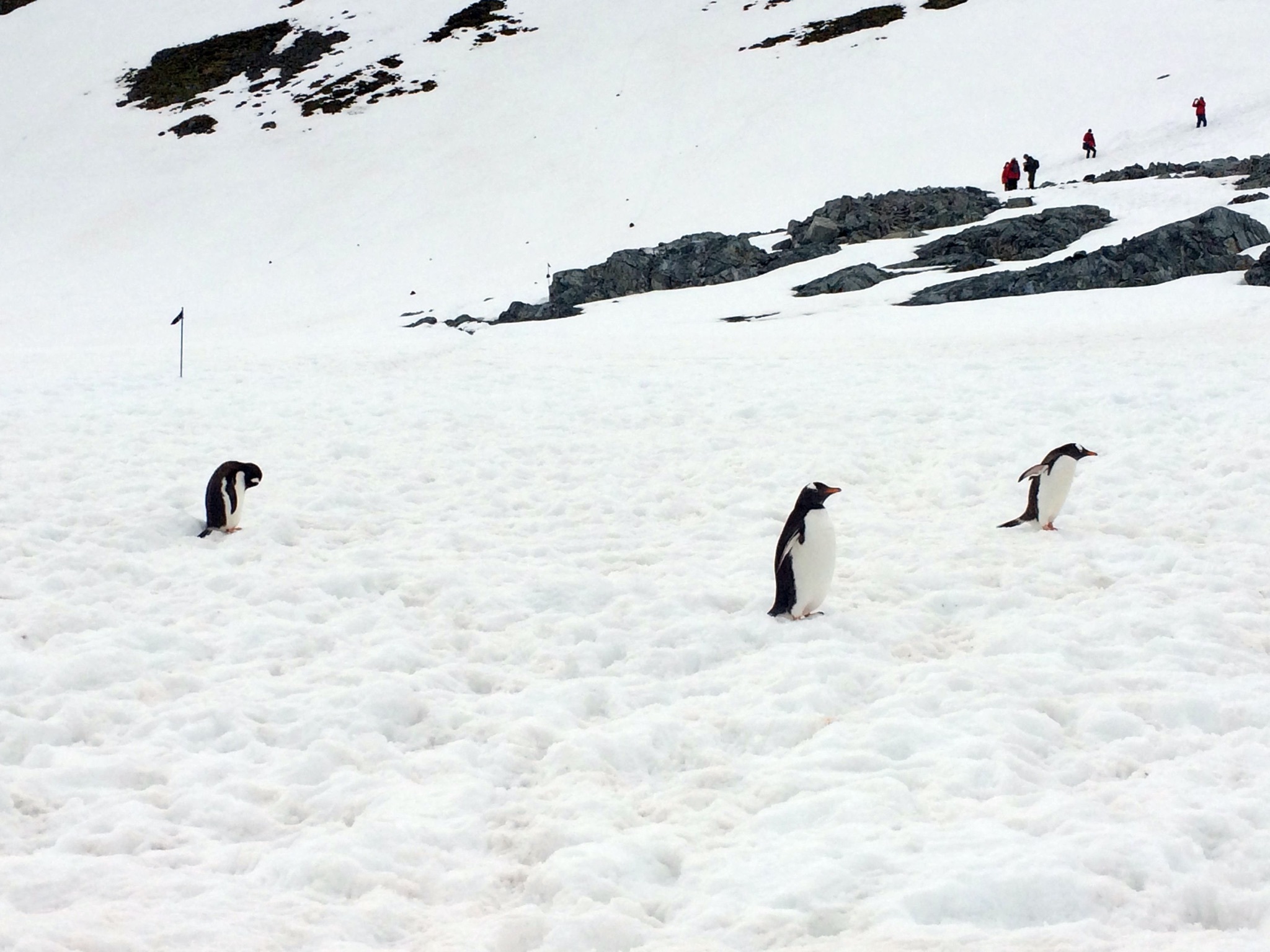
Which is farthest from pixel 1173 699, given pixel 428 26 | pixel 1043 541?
pixel 428 26

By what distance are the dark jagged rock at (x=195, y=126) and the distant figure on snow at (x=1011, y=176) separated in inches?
1709

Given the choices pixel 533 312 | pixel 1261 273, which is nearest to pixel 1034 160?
pixel 1261 273

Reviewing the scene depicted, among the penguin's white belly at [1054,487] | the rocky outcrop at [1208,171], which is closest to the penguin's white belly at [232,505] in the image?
the penguin's white belly at [1054,487]

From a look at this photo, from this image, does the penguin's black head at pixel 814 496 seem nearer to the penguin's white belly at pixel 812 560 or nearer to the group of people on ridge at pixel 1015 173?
the penguin's white belly at pixel 812 560

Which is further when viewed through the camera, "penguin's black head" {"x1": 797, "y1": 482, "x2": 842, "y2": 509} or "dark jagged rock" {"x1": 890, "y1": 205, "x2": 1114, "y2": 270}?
"dark jagged rock" {"x1": 890, "y1": 205, "x2": 1114, "y2": 270}

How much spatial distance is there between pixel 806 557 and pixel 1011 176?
31950mm

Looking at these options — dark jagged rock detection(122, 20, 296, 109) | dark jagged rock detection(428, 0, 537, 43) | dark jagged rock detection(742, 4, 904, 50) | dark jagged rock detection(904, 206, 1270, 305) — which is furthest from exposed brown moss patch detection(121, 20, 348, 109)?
dark jagged rock detection(904, 206, 1270, 305)

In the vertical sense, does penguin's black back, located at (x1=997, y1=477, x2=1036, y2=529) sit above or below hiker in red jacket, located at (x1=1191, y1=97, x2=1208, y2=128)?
below

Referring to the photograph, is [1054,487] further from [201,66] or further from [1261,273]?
[201,66]

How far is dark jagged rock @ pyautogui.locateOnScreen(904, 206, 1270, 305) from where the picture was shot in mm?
22984

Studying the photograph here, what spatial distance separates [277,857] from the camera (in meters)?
4.32

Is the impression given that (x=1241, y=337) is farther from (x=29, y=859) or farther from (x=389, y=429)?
(x=29, y=859)

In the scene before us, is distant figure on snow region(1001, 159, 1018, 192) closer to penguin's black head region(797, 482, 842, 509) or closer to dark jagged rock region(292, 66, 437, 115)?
penguin's black head region(797, 482, 842, 509)

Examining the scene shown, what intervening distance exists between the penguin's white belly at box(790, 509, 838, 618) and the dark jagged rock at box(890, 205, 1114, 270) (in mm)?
21086
